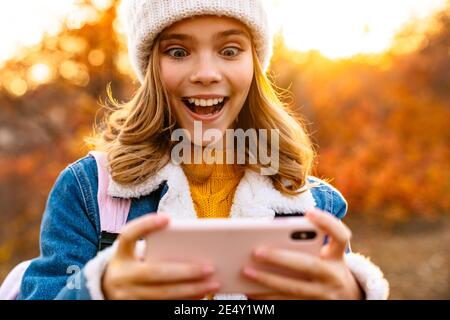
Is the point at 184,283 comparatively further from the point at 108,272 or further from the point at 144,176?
the point at 144,176

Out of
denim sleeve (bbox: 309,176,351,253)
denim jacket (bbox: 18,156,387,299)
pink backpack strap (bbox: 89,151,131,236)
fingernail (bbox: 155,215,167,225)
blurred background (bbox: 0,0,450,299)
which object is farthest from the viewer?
blurred background (bbox: 0,0,450,299)

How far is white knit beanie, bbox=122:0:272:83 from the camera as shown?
2098mm

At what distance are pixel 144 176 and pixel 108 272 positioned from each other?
0.66 m

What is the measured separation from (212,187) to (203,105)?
33 centimetres

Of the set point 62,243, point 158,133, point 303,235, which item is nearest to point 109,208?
point 62,243

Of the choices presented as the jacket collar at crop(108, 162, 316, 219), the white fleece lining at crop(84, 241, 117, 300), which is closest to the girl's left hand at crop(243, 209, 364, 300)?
the white fleece lining at crop(84, 241, 117, 300)

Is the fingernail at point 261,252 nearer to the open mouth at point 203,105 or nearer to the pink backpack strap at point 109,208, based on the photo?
the pink backpack strap at point 109,208

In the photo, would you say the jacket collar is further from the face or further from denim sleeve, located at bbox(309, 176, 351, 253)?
the face

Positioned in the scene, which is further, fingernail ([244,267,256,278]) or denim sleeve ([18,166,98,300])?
denim sleeve ([18,166,98,300])

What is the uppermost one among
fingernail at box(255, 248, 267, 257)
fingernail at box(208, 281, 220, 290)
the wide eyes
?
the wide eyes

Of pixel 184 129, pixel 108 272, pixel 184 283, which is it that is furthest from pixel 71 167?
pixel 184 283

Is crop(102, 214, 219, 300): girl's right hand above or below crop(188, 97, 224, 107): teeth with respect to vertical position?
below

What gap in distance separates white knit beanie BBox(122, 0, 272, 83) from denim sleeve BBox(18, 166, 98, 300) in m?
0.57

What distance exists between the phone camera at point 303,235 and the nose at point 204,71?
0.81m
